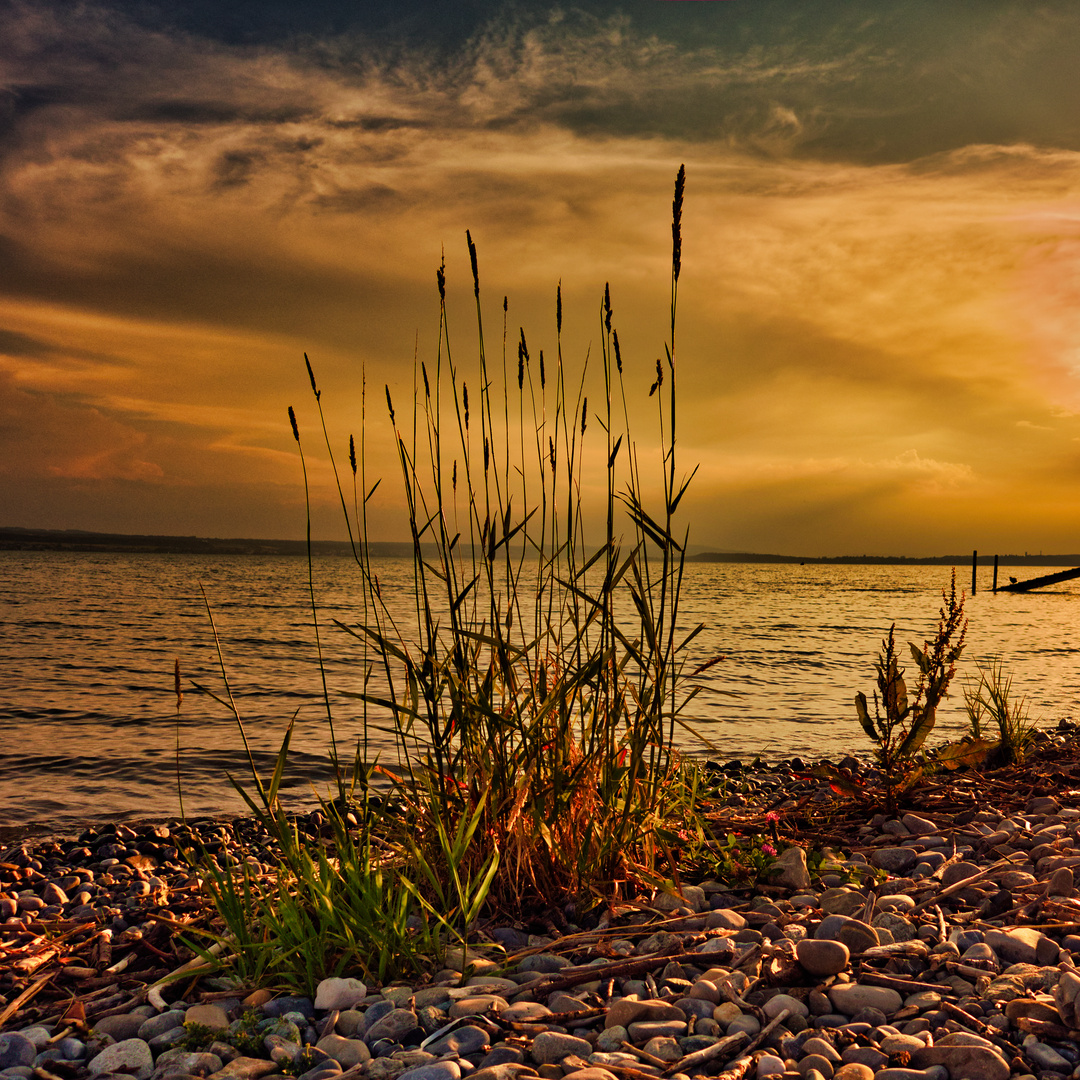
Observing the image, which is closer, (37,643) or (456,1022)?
(456,1022)

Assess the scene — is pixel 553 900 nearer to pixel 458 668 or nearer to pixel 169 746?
pixel 458 668

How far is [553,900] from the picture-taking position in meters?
2.56

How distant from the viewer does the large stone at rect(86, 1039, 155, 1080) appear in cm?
183

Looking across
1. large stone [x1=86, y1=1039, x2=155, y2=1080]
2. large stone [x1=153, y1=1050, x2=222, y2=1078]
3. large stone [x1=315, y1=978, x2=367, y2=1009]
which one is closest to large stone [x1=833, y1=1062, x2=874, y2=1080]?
large stone [x1=315, y1=978, x2=367, y2=1009]

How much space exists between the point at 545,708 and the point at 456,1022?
3.04 feet

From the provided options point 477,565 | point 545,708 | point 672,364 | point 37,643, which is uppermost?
point 672,364

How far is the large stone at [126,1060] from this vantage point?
1.83 m

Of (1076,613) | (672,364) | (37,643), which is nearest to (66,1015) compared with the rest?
(672,364)

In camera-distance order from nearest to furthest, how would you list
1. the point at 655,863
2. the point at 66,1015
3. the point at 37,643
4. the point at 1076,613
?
the point at 66,1015
the point at 655,863
the point at 37,643
the point at 1076,613

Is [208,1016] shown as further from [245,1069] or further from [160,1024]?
[245,1069]

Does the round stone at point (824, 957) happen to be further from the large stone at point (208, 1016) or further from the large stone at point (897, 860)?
the large stone at point (208, 1016)

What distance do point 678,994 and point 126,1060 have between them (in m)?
1.37

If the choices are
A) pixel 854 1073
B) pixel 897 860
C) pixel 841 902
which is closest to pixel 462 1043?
pixel 854 1073

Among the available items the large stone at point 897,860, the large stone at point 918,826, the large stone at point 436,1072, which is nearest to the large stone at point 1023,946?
the large stone at point 897,860
